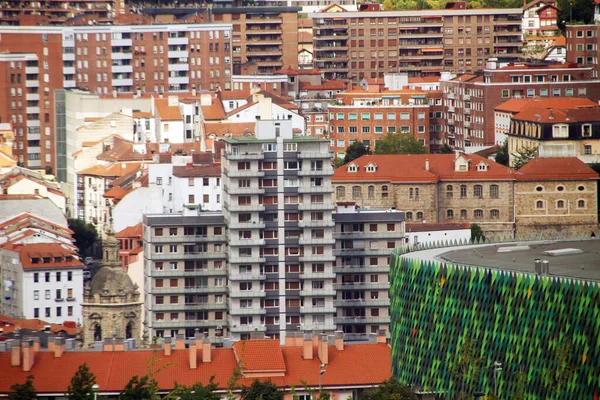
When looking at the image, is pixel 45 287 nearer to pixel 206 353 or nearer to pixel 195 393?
pixel 206 353

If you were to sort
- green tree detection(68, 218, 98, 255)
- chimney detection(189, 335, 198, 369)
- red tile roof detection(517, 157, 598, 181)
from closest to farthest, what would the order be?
chimney detection(189, 335, 198, 369), red tile roof detection(517, 157, 598, 181), green tree detection(68, 218, 98, 255)

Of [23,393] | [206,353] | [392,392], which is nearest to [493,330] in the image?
[392,392]

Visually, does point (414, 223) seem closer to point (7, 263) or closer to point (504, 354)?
point (7, 263)

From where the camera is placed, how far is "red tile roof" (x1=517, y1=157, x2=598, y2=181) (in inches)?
7136

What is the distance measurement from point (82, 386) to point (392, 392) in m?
14.2

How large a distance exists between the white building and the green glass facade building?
192 feet

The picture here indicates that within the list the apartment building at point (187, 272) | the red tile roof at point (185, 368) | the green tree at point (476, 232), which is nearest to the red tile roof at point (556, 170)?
the green tree at point (476, 232)

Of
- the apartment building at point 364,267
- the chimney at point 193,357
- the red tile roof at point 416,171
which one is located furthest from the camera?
the red tile roof at point 416,171

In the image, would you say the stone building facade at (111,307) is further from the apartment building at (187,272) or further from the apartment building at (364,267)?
the apartment building at (364,267)

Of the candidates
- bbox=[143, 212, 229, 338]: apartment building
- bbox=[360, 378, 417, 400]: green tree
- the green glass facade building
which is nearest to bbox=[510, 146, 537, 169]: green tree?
bbox=[143, 212, 229, 338]: apartment building

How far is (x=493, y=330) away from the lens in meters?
101

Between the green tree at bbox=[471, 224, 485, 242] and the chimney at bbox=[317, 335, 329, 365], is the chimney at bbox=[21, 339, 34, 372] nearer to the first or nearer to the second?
the chimney at bbox=[317, 335, 329, 365]

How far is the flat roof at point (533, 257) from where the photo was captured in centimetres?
10250

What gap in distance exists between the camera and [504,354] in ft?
328
